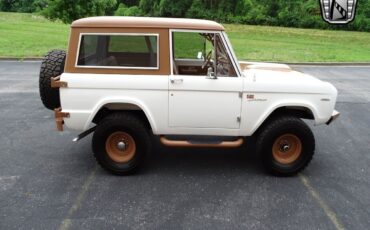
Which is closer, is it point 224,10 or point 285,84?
→ point 285,84

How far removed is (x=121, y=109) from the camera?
210 inches

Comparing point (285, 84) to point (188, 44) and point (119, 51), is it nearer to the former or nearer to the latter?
point (188, 44)

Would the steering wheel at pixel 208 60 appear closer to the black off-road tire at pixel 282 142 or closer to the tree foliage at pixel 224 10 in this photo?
the black off-road tire at pixel 282 142

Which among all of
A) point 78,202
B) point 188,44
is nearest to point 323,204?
point 188,44

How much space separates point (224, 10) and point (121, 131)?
5263 cm

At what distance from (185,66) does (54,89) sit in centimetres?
189

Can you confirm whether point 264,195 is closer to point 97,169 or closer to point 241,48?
point 97,169

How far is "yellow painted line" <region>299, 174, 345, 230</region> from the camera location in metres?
4.28

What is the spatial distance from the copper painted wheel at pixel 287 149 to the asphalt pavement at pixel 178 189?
0.27 meters

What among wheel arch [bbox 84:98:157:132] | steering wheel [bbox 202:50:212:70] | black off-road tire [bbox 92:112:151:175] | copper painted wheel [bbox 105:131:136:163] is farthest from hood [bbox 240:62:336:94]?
copper painted wheel [bbox 105:131:136:163]

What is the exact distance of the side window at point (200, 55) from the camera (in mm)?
5164

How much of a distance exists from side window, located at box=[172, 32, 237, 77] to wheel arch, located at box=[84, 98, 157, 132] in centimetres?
66

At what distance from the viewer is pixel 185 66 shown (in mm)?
5895

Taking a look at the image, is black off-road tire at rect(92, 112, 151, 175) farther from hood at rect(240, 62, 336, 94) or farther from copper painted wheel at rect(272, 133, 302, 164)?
copper painted wheel at rect(272, 133, 302, 164)
